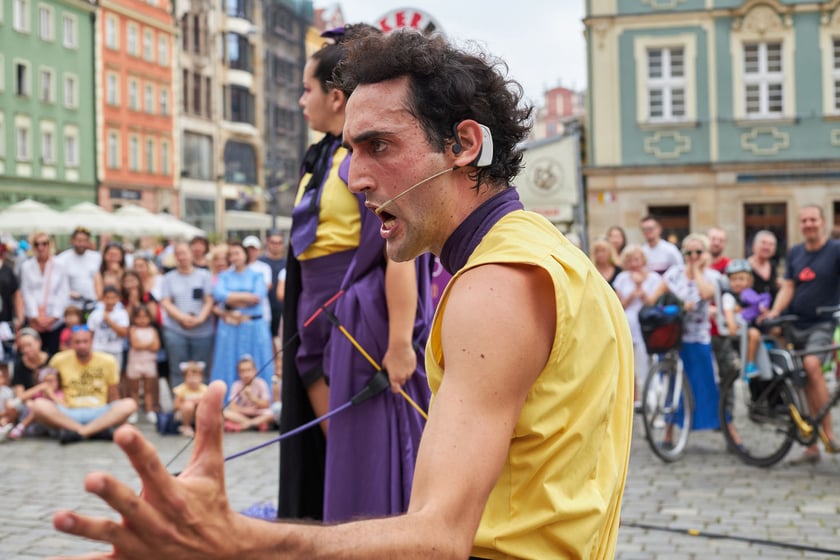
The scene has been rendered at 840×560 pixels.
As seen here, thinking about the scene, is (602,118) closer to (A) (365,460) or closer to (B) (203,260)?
(B) (203,260)

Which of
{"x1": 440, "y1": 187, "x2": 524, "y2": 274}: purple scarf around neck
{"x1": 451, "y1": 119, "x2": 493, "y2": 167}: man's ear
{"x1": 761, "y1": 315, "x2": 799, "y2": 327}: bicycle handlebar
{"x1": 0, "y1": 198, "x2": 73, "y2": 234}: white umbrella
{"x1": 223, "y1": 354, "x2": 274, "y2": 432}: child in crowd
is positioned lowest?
{"x1": 223, "y1": 354, "x2": 274, "y2": 432}: child in crowd

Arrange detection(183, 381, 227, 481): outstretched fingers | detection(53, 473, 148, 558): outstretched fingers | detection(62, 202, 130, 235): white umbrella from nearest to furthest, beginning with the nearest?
detection(53, 473, 148, 558): outstretched fingers
detection(183, 381, 227, 481): outstretched fingers
detection(62, 202, 130, 235): white umbrella

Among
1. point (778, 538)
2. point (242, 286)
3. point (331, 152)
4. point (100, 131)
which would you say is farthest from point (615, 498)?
Answer: point (100, 131)

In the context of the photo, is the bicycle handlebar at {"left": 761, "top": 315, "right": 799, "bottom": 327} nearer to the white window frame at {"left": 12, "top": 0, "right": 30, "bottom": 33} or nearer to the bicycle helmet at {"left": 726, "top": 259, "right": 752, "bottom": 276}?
the bicycle helmet at {"left": 726, "top": 259, "right": 752, "bottom": 276}

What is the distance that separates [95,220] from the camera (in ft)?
111

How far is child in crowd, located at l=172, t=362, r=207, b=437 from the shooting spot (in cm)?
1156

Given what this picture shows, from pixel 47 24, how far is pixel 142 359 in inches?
1881

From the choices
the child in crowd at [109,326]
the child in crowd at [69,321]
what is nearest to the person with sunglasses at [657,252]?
the child in crowd at [109,326]

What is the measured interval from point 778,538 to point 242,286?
24.2 ft

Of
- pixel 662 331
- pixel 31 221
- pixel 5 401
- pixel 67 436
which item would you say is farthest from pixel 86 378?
pixel 31 221

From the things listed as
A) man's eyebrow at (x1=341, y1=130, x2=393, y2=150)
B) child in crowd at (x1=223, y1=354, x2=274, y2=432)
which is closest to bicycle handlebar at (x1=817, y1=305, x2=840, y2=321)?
child in crowd at (x1=223, y1=354, x2=274, y2=432)

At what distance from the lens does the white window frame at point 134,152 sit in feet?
209

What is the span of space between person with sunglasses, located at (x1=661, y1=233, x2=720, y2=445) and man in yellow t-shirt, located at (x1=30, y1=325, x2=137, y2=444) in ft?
Result: 16.5

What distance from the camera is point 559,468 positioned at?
76.6 inches
